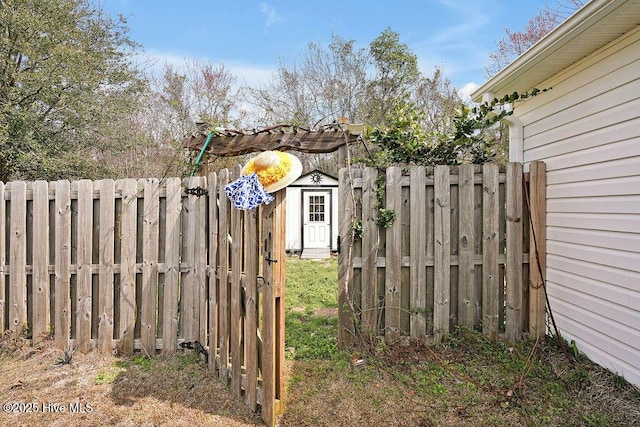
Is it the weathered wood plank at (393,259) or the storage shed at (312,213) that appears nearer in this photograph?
the weathered wood plank at (393,259)

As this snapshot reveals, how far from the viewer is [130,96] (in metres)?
9.86

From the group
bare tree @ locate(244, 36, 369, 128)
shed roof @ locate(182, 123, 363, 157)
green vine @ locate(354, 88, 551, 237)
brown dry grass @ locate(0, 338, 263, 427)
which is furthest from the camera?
bare tree @ locate(244, 36, 369, 128)

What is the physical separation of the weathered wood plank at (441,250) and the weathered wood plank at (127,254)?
262 centimetres

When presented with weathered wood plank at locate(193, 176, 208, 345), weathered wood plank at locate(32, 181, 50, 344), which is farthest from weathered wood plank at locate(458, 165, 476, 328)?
weathered wood plank at locate(32, 181, 50, 344)

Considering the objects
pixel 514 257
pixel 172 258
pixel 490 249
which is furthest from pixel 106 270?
pixel 514 257

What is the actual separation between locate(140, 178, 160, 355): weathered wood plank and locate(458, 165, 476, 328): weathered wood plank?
2.65m

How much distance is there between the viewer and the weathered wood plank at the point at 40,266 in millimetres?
3256

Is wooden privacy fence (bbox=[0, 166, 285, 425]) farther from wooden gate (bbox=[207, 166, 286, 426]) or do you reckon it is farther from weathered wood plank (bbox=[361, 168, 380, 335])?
weathered wood plank (bbox=[361, 168, 380, 335])

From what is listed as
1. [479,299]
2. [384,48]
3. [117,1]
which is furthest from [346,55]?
[479,299]

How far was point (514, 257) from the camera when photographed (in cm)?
326

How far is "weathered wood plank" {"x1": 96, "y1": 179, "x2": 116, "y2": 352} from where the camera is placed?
321cm

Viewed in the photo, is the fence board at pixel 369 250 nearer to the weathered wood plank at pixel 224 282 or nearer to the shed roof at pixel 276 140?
the shed roof at pixel 276 140

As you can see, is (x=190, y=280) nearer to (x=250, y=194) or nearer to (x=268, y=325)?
(x=268, y=325)

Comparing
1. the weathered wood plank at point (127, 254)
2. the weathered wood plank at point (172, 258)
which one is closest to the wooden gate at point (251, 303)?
the weathered wood plank at point (172, 258)
